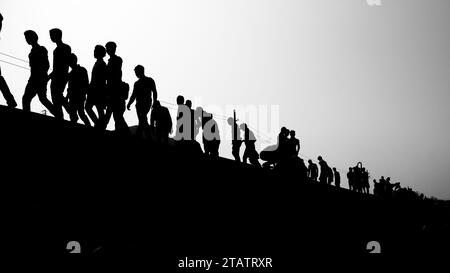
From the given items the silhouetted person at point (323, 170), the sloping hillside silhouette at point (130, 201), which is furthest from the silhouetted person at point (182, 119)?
the silhouetted person at point (323, 170)

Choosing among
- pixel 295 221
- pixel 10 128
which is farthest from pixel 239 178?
pixel 10 128

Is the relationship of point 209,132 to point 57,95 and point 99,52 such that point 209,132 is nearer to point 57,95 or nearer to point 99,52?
point 99,52

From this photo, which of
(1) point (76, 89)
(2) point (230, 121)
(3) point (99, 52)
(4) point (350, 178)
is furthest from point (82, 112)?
(4) point (350, 178)

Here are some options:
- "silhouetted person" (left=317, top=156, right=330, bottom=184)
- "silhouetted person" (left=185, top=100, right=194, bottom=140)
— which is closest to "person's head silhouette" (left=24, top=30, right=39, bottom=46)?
"silhouetted person" (left=185, top=100, right=194, bottom=140)

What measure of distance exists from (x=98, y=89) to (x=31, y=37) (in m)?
1.55

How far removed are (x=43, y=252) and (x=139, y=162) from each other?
254cm

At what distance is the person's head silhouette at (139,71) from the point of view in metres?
7.71

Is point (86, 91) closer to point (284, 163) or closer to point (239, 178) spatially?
point (239, 178)

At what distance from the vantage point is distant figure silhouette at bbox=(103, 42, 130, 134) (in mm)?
7094

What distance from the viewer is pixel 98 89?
7.05 metres

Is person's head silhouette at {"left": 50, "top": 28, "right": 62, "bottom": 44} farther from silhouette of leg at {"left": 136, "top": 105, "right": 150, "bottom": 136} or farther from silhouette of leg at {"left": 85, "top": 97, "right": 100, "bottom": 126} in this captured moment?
silhouette of leg at {"left": 136, "top": 105, "right": 150, "bottom": 136}

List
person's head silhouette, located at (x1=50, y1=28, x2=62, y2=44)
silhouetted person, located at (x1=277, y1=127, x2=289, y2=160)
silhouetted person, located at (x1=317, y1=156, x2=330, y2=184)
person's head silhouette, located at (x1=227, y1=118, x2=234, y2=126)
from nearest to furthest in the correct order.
Result: person's head silhouette, located at (x1=50, y1=28, x2=62, y2=44) < silhouetted person, located at (x1=277, y1=127, x2=289, y2=160) < person's head silhouette, located at (x1=227, y1=118, x2=234, y2=126) < silhouetted person, located at (x1=317, y1=156, x2=330, y2=184)

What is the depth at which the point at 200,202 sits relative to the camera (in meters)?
6.30

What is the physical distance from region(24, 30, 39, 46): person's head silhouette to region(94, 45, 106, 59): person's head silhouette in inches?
44.0
